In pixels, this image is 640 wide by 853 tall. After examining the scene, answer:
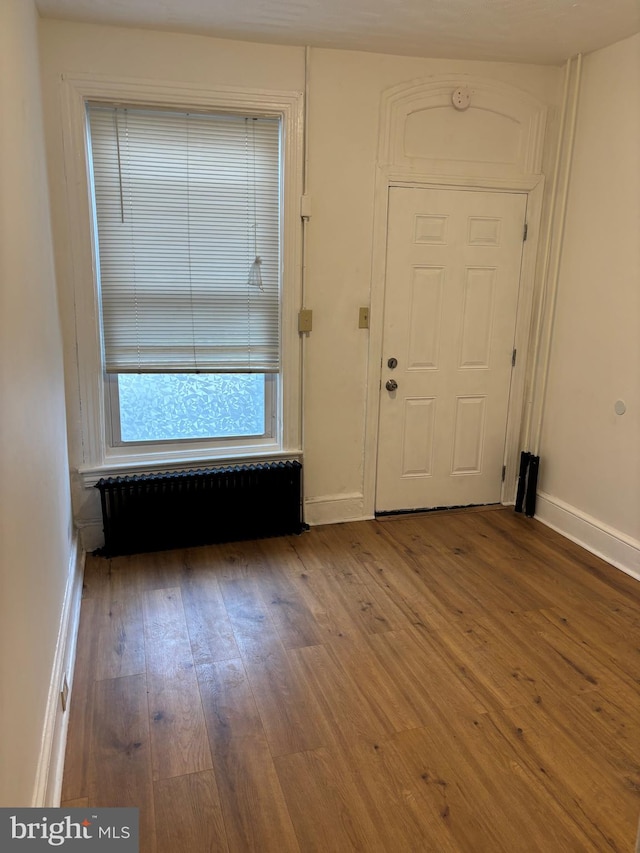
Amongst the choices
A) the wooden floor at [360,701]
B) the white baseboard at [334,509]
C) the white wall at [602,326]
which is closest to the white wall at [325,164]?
the white baseboard at [334,509]

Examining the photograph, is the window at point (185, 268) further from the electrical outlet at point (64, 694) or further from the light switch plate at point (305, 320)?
the electrical outlet at point (64, 694)

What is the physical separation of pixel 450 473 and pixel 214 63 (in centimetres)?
275

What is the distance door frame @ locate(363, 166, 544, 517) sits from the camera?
11.5ft

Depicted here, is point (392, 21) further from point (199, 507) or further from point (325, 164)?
point (199, 507)

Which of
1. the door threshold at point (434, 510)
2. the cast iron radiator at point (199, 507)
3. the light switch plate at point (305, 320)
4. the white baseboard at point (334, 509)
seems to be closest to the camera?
the cast iron radiator at point (199, 507)

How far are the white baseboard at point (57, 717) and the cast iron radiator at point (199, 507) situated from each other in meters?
0.60

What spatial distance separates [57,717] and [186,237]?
2.41 m

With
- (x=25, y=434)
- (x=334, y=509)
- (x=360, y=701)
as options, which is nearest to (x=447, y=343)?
(x=334, y=509)

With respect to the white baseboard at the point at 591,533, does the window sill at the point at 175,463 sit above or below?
above

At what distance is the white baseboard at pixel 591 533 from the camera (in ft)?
10.6

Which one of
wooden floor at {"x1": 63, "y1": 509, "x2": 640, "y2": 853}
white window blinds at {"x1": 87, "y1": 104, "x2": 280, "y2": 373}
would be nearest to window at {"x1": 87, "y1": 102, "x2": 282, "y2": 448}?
white window blinds at {"x1": 87, "y1": 104, "x2": 280, "y2": 373}

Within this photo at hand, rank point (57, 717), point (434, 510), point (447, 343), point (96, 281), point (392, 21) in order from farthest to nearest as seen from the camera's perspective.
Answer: point (434, 510), point (447, 343), point (96, 281), point (392, 21), point (57, 717)

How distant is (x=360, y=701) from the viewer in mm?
2227

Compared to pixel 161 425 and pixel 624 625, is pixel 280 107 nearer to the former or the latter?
pixel 161 425
